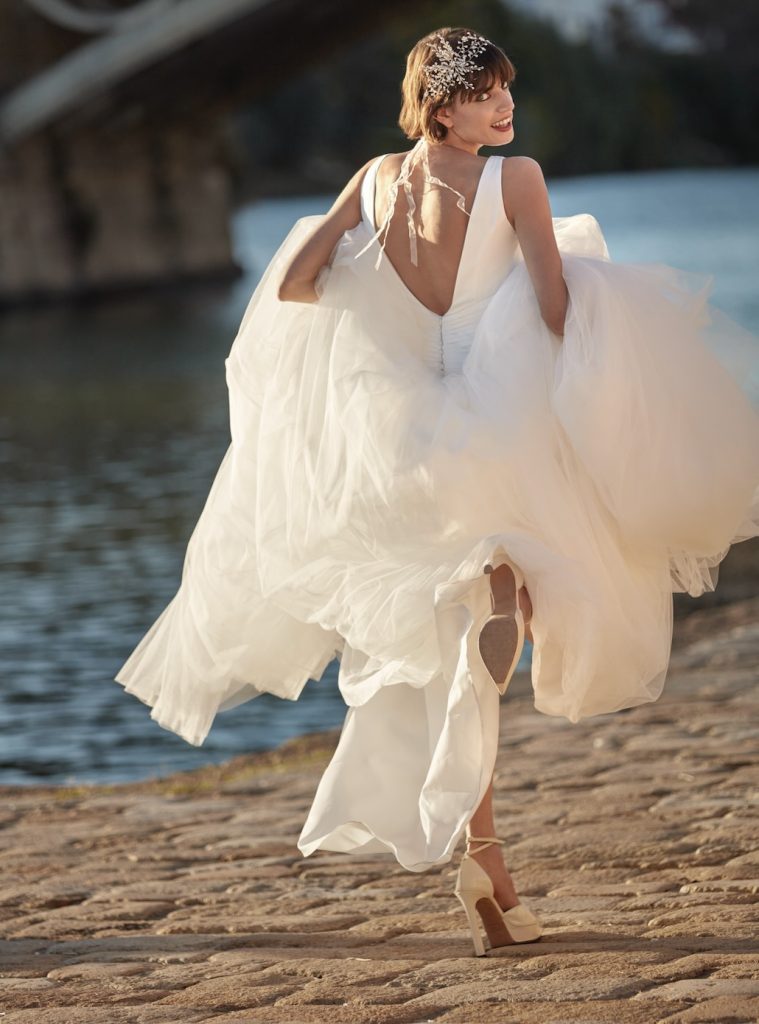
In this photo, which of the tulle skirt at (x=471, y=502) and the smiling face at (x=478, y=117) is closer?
the tulle skirt at (x=471, y=502)

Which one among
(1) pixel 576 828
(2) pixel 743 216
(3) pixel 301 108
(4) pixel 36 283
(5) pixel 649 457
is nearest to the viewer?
(5) pixel 649 457

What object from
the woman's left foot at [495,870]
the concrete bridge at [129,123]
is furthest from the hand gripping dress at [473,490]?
the concrete bridge at [129,123]

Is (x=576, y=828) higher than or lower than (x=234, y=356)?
lower

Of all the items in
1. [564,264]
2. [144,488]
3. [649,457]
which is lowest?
[144,488]

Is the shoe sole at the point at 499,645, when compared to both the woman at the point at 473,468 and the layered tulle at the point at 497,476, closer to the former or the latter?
the woman at the point at 473,468

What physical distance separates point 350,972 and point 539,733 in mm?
2602

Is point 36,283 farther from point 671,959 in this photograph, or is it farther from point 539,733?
point 671,959

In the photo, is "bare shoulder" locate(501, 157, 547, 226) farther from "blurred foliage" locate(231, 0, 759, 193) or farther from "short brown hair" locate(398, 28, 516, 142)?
"blurred foliage" locate(231, 0, 759, 193)

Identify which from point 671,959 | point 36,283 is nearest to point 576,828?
point 671,959

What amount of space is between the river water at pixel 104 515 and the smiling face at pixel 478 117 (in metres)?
0.76

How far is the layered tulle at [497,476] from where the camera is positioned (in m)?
3.68

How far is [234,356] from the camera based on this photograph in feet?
13.9

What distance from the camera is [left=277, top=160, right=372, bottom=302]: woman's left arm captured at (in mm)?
3945

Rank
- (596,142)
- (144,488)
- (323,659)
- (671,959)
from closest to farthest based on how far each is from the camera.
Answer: (671,959)
(323,659)
(144,488)
(596,142)
